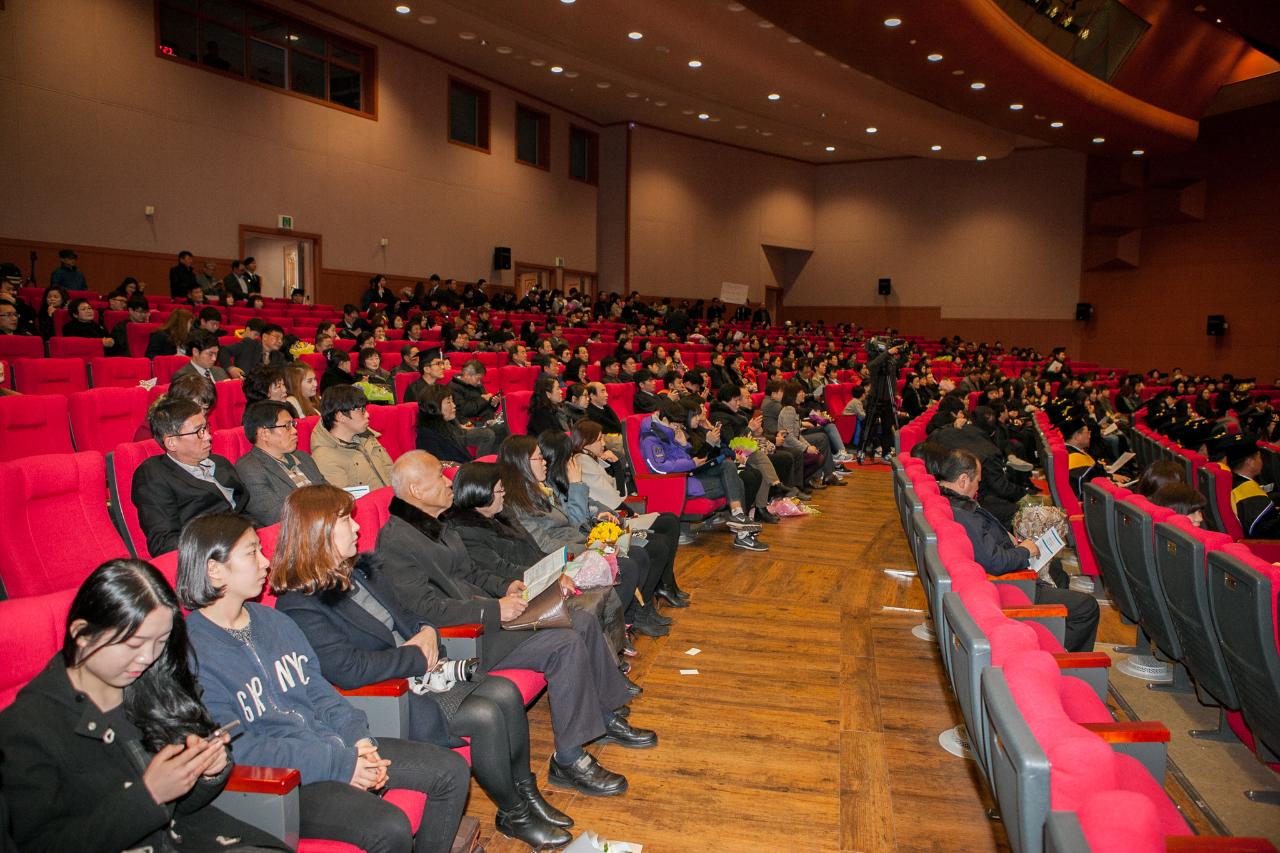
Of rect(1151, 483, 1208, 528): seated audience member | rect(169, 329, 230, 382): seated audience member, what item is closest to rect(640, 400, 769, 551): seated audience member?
rect(1151, 483, 1208, 528): seated audience member

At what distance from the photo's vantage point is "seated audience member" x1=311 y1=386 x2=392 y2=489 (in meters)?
3.98

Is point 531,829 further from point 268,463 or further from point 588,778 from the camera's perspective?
point 268,463

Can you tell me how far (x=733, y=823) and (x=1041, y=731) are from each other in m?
→ 1.31

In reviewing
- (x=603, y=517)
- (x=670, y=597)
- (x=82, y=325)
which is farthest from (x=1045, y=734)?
(x=82, y=325)

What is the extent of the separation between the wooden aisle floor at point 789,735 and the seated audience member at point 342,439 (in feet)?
4.68

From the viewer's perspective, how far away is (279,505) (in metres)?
3.37

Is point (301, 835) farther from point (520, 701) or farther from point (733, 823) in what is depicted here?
point (733, 823)

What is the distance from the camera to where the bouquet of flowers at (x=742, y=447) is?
21.1 feet

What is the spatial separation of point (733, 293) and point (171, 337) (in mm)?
15745

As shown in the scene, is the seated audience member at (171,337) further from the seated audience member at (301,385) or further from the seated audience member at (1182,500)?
the seated audience member at (1182,500)

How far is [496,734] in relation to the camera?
7.67 ft

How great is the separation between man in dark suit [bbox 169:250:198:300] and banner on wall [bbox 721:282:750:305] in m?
13.1

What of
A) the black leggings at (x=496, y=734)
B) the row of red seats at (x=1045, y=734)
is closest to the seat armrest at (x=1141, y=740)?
the row of red seats at (x=1045, y=734)

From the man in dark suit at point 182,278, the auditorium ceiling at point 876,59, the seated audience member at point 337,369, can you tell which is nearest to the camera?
the seated audience member at point 337,369
